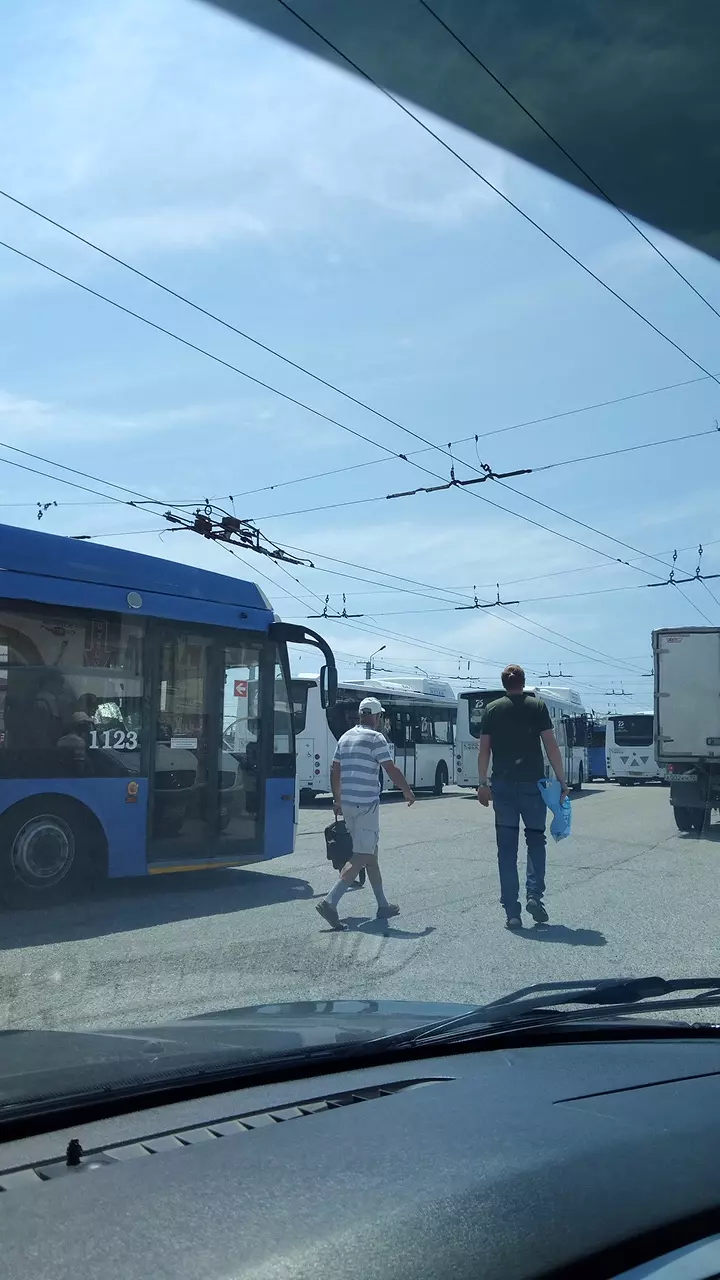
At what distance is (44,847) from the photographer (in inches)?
361

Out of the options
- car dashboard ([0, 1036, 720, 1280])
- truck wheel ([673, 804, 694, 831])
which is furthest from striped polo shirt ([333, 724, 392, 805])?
truck wheel ([673, 804, 694, 831])

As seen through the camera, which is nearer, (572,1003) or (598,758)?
(572,1003)

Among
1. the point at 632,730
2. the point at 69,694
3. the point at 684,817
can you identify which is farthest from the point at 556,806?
the point at 632,730

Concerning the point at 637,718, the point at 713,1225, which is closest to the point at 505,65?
the point at 713,1225

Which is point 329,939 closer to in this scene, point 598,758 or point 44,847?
point 44,847

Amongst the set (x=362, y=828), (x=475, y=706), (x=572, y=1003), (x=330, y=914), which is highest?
(x=475, y=706)

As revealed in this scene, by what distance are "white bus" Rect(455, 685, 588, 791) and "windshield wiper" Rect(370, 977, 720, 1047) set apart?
23.6 meters

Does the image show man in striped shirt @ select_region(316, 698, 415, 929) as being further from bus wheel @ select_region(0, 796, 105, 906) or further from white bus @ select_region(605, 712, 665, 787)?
white bus @ select_region(605, 712, 665, 787)

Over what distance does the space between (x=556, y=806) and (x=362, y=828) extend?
1.59 metres

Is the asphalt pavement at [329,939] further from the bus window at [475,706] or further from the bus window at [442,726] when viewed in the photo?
the bus window at [442,726]

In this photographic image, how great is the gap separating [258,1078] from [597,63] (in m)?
5.27

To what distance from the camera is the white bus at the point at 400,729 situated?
2469 cm

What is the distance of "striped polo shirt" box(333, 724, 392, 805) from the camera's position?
27.1ft

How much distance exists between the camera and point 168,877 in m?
11.6
